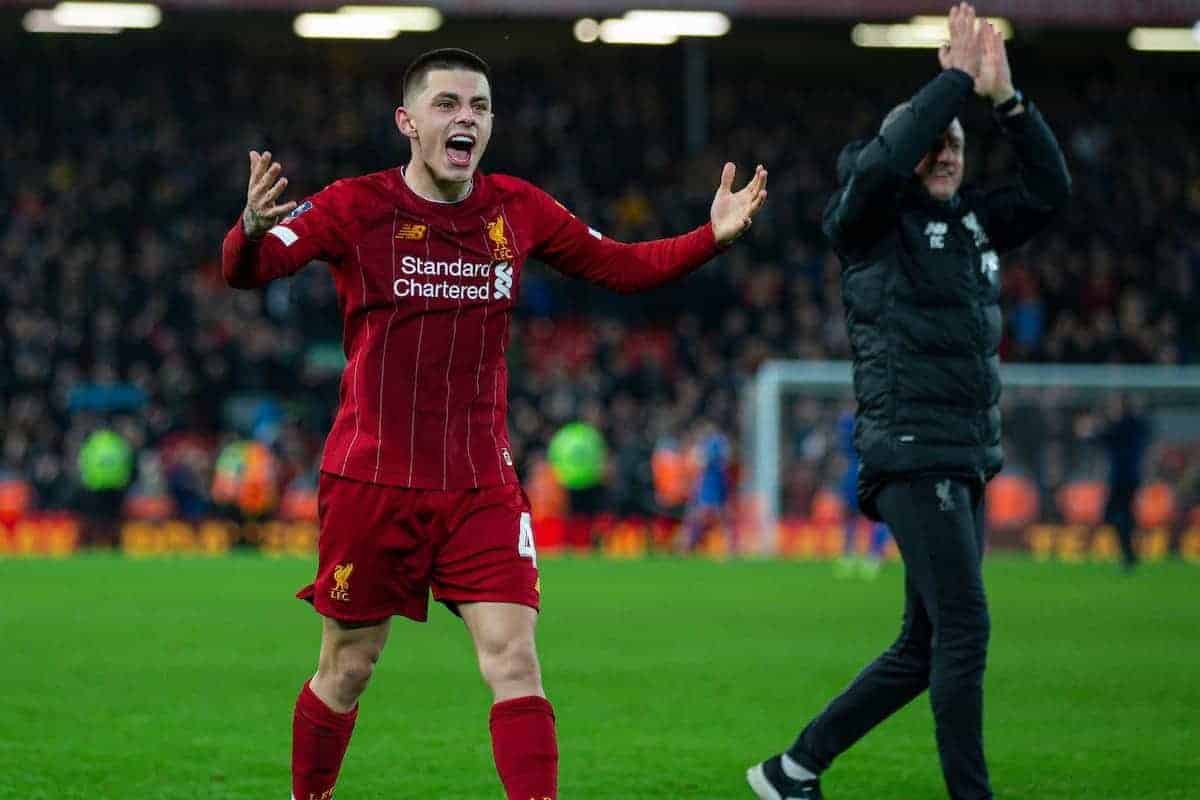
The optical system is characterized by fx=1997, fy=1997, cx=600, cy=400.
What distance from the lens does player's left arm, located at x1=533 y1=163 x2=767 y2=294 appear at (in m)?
5.41

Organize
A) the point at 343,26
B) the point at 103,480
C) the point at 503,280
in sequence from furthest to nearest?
the point at 343,26
the point at 103,480
the point at 503,280

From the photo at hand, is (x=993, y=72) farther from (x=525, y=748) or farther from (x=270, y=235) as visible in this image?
(x=525, y=748)

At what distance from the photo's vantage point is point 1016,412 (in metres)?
24.1

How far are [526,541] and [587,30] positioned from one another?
87.8ft

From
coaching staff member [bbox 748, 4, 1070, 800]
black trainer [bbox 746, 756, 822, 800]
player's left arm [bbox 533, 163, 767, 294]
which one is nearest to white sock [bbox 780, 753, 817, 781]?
black trainer [bbox 746, 756, 822, 800]

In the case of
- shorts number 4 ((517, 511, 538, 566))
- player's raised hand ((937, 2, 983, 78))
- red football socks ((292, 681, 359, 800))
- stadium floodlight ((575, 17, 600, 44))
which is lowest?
red football socks ((292, 681, 359, 800))

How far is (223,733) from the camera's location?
799 cm

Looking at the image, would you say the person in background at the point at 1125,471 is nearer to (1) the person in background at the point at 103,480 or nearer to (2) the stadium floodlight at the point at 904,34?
(2) the stadium floodlight at the point at 904,34

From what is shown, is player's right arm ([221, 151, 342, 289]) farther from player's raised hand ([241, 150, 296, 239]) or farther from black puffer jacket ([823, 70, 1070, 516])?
black puffer jacket ([823, 70, 1070, 516])

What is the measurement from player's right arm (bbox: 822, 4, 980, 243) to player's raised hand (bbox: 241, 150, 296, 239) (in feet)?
5.64

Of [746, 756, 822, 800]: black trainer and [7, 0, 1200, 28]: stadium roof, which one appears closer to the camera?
[746, 756, 822, 800]: black trainer

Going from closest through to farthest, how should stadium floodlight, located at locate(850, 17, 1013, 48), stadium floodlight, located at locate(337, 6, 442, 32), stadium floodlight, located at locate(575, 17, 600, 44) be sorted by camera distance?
stadium floodlight, located at locate(337, 6, 442, 32), stadium floodlight, located at locate(850, 17, 1013, 48), stadium floodlight, located at locate(575, 17, 600, 44)

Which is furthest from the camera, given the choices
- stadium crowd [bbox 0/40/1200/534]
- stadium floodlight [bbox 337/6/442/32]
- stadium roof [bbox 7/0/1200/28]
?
stadium floodlight [bbox 337/6/442/32]

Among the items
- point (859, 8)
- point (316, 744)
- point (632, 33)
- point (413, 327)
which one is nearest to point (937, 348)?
point (413, 327)
